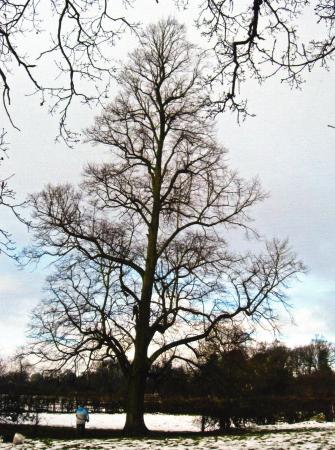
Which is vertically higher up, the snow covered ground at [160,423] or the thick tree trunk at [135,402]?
the thick tree trunk at [135,402]

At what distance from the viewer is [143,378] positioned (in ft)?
55.9

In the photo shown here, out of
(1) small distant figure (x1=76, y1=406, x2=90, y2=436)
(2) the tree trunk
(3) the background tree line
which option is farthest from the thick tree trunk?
(1) small distant figure (x1=76, y1=406, x2=90, y2=436)

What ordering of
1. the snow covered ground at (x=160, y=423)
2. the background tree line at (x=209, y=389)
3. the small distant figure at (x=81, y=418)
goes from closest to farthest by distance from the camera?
the background tree line at (x=209, y=389) → the small distant figure at (x=81, y=418) → the snow covered ground at (x=160, y=423)

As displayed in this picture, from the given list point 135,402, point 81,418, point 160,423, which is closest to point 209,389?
Result: point 135,402

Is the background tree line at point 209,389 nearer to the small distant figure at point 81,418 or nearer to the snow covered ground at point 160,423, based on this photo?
the snow covered ground at point 160,423

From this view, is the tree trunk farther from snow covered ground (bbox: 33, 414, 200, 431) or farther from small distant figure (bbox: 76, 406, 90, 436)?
snow covered ground (bbox: 33, 414, 200, 431)

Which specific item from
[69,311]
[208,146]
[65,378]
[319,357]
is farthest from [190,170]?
[319,357]

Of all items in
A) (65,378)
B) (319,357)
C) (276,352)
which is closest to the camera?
(65,378)

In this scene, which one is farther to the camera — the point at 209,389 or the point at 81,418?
the point at 209,389

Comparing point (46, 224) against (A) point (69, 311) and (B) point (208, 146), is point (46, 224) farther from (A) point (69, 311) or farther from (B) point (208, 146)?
(B) point (208, 146)

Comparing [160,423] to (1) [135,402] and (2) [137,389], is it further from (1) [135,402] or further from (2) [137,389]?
(2) [137,389]

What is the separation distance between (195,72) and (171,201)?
16.0 feet

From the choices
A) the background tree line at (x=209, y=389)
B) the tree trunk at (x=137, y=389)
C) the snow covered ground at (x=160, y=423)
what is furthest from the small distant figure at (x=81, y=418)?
the snow covered ground at (x=160, y=423)

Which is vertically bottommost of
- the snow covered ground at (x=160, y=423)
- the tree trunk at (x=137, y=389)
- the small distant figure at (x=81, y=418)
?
the snow covered ground at (x=160, y=423)
